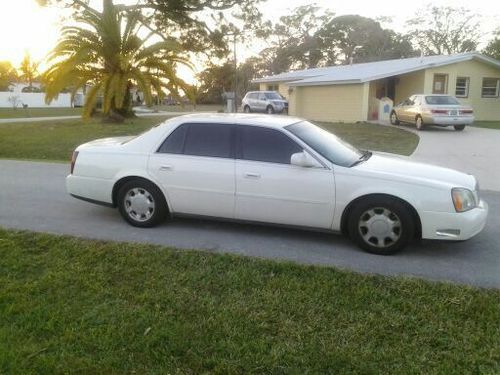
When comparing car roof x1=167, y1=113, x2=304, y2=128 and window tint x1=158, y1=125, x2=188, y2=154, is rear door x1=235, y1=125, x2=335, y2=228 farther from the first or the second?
window tint x1=158, y1=125, x2=188, y2=154

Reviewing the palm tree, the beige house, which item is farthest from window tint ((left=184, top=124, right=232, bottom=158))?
the beige house

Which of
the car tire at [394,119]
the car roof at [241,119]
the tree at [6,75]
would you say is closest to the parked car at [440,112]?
the car tire at [394,119]

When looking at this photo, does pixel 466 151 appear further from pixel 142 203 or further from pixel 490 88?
pixel 490 88

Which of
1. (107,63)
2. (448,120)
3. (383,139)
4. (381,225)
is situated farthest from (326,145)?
(448,120)

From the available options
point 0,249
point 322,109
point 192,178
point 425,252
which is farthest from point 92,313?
point 322,109

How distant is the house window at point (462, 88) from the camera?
1051 inches

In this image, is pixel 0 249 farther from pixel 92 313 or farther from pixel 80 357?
pixel 80 357

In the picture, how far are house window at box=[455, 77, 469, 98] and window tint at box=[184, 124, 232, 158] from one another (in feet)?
80.6

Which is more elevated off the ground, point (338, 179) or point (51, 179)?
point (338, 179)

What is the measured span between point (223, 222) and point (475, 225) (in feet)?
9.46

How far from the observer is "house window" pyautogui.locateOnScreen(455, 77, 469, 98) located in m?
26.7

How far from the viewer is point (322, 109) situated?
2884 cm

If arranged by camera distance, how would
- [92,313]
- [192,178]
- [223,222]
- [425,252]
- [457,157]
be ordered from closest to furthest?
[92,313] → [425,252] → [192,178] → [223,222] → [457,157]

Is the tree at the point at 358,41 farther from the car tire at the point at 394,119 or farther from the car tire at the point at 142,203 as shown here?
the car tire at the point at 142,203
